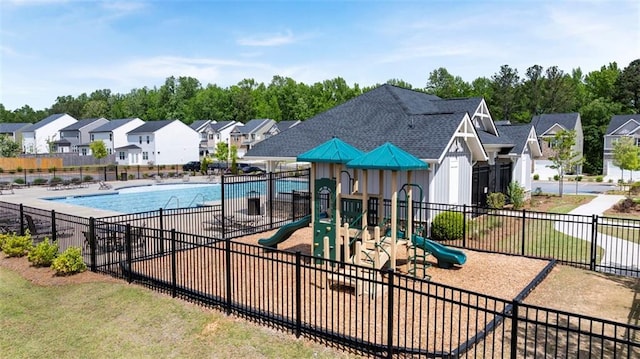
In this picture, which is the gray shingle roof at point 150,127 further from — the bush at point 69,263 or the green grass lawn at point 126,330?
the green grass lawn at point 126,330

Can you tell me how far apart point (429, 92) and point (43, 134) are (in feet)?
248

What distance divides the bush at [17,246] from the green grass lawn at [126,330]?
135 inches

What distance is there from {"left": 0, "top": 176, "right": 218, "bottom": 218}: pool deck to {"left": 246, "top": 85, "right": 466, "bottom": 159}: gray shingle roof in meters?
9.04

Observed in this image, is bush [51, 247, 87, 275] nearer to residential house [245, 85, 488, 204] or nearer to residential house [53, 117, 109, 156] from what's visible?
residential house [245, 85, 488, 204]

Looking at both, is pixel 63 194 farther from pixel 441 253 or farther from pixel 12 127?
pixel 12 127

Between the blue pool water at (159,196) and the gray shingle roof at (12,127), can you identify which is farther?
the gray shingle roof at (12,127)

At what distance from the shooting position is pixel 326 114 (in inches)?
960

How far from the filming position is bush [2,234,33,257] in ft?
43.1

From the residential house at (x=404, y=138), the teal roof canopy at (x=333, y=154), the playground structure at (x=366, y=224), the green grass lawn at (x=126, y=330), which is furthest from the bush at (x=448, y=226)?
the green grass lawn at (x=126, y=330)

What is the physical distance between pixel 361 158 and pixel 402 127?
8948 mm

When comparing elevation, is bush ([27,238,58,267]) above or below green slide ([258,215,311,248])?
below

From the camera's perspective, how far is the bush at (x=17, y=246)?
13148mm

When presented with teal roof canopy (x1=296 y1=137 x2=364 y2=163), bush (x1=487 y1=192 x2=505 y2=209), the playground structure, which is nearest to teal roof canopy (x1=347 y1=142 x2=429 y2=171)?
the playground structure

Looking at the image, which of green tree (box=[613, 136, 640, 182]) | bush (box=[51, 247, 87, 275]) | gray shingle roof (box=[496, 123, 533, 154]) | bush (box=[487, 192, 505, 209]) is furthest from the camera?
green tree (box=[613, 136, 640, 182])
